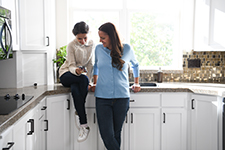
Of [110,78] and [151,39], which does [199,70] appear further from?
[110,78]

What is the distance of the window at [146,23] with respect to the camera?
3691 mm

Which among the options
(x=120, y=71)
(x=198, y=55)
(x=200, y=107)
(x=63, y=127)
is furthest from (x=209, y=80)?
(x=63, y=127)

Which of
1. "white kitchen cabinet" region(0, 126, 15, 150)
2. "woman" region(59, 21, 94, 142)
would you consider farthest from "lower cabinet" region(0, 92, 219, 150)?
"white kitchen cabinet" region(0, 126, 15, 150)

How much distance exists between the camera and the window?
3.69 metres

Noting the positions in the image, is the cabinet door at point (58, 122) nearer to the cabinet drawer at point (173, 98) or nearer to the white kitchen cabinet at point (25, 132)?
the white kitchen cabinet at point (25, 132)

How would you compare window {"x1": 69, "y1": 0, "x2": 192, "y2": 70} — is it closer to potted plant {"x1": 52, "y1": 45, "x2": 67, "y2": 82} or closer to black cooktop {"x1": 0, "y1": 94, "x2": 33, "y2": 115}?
potted plant {"x1": 52, "y1": 45, "x2": 67, "y2": 82}

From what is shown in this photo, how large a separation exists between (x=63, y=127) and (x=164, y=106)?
113 centimetres

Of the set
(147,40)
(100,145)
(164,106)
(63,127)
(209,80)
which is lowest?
(100,145)

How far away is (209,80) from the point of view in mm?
3676

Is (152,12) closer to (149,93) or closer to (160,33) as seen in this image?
(160,33)

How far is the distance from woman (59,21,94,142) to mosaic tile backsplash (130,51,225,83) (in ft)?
3.13

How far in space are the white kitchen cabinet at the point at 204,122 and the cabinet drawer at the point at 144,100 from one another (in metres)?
0.40

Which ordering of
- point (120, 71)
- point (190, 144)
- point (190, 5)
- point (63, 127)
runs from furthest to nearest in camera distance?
point (190, 5), point (190, 144), point (63, 127), point (120, 71)

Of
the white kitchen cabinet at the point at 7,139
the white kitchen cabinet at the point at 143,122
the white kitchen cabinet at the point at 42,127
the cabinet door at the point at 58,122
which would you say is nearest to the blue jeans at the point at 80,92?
the cabinet door at the point at 58,122
